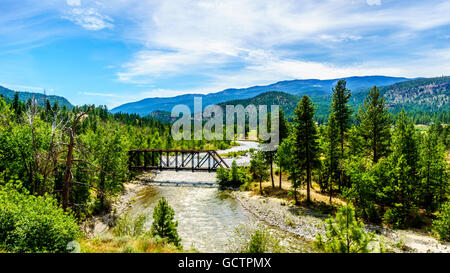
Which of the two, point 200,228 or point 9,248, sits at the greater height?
point 9,248

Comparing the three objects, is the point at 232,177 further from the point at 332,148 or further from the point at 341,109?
the point at 341,109

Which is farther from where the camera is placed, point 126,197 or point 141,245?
point 126,197

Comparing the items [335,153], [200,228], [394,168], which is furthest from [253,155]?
[394,168]

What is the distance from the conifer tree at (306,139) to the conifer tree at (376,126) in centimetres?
643

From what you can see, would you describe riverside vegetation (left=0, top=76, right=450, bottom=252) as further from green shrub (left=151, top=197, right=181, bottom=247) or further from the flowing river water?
the flowing river water

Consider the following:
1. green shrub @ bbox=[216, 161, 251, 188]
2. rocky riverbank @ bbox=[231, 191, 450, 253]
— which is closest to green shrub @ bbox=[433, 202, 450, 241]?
rocky riverbank @ bbox=[231, 191, 450, 253]

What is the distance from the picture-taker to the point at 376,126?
31.8 metres

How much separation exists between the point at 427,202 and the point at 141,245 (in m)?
29.1

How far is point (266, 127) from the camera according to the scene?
47.6m

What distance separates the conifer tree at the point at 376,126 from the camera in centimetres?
3167

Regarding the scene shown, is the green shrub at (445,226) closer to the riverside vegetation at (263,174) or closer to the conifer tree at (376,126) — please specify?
the riverside vegetation at (263,174)

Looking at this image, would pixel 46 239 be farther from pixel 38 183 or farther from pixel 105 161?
pixel 105 161

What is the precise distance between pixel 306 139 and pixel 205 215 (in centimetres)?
1636

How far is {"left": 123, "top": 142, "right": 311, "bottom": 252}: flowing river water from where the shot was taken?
2392 cm
